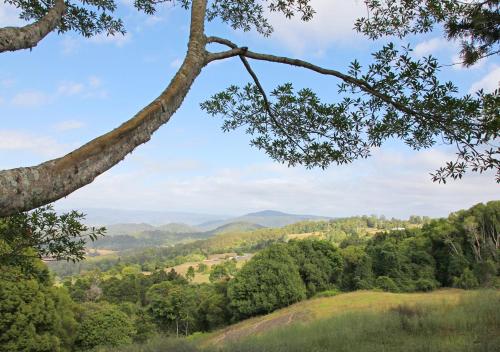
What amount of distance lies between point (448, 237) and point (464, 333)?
40.7m

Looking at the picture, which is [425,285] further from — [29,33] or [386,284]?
[29,33]

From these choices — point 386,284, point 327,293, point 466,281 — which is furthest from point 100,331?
point 466,281

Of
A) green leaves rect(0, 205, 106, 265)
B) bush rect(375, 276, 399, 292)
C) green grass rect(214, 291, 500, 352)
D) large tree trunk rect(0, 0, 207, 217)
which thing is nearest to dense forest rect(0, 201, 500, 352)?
bush rect(375, 276, 399, 292)

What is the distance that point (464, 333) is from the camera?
9250 mm

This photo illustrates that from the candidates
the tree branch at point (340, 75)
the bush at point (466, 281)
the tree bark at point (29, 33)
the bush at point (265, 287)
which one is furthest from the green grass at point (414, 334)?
the bush at point (466, 281)

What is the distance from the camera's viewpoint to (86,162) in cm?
220

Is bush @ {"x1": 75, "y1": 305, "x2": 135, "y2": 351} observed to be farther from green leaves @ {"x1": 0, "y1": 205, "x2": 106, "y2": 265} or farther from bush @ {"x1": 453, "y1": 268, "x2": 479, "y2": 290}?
bush @ {"x1": 453, "y1": 268, "x2": 479, "y2": 290}

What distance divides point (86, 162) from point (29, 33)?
5.99 ft

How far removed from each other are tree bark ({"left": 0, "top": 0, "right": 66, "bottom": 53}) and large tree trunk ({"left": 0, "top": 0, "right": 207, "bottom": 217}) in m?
1.37

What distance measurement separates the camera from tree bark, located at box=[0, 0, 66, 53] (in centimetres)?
305

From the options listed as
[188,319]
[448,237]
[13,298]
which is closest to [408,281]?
[448,237]

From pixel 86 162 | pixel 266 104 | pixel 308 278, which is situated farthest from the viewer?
pixel 308 278

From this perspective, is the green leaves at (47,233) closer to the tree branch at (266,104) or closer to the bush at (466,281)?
the tree branch at (266,104)

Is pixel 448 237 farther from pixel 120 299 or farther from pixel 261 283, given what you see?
pixel 120 299
